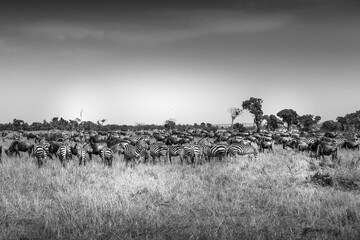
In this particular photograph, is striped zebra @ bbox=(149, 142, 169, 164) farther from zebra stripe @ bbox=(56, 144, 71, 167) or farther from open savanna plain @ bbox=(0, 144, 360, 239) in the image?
open savanna plain @ bbox=(0, 144, 360, 239)

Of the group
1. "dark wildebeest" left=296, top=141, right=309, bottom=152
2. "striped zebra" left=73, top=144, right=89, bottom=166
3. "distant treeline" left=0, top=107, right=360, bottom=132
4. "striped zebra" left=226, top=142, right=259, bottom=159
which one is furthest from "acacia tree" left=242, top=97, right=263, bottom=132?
"striped zebra" left=73, top=144, right=89, bottom=166

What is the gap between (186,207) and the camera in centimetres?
906

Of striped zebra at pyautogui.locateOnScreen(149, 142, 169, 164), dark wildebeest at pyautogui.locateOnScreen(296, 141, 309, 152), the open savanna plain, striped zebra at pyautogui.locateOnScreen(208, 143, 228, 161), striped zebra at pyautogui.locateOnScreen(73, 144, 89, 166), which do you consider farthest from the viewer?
dark wildebeest at pyautogui.locateOnScreen(296, 141, 309, 152)

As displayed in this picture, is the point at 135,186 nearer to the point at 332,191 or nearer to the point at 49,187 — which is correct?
the point at 49,187

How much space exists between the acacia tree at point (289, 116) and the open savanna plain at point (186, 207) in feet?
206

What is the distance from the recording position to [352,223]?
24.8 feet

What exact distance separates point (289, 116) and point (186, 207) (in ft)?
227

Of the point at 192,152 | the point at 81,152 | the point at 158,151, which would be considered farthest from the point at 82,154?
the point at 192,152

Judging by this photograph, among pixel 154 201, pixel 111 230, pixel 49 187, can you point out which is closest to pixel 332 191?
pixel 154 201

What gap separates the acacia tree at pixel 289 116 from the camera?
73.1 metres

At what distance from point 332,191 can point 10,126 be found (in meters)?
84.1

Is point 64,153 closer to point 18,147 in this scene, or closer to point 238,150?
point 18,147

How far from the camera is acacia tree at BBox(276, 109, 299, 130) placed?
73.1 meters

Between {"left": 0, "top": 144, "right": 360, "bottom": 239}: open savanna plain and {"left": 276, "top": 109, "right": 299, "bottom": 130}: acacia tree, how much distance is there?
2473 inches
